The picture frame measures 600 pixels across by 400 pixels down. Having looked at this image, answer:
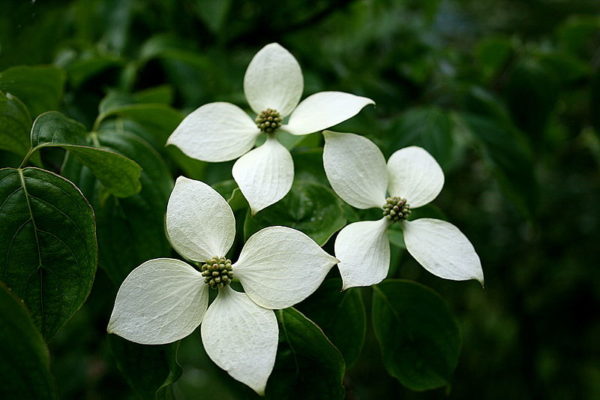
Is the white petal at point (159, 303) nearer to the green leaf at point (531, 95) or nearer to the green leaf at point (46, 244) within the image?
the green leaf at point (46, 244)

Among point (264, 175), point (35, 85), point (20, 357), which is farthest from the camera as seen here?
point (35, 85)

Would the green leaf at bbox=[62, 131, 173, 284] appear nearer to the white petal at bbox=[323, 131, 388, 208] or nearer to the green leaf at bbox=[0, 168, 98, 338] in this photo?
the green leaf at bbox=[0, 168, 98, 338]

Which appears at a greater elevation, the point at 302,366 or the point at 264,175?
the point at 264,175

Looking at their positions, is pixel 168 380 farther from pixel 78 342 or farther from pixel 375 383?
pixel 375 383

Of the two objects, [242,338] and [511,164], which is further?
[511,164]

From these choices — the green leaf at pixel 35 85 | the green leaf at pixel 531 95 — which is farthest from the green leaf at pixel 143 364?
the green leaf at pixel 531 95

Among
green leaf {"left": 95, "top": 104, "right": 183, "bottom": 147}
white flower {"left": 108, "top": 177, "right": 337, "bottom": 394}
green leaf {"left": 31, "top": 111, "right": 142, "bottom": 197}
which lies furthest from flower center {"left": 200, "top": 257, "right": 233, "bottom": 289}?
green leaf {"left": 95, "top": 104, "right": 183, "bottom": 147}

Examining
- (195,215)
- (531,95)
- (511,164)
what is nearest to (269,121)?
(195,215)

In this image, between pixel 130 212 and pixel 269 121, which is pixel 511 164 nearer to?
pixel 269 121
